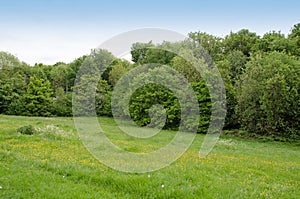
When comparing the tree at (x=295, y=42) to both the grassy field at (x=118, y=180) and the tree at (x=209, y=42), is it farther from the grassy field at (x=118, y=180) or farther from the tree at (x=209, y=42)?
the grassy field at (x=118, y=180)

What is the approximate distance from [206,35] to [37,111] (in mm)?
36112

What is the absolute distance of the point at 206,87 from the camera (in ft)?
115

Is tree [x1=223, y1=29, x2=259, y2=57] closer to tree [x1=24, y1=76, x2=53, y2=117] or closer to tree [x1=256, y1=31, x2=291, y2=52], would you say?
tree [x1=256, y1=31, x2=291, y2=52]

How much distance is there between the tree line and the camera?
2977cm

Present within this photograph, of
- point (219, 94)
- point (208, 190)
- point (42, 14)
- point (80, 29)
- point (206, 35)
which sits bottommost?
point (208, 190)

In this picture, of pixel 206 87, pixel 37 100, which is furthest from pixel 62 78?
pixel 206 87

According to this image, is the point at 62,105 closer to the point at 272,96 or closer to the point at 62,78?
the point at 62,78

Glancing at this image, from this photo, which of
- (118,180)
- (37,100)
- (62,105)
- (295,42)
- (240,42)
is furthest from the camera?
(240,42)

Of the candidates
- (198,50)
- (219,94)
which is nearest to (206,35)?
(198,50)

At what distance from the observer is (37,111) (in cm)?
4941

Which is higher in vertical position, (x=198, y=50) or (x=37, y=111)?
(x=198, y=50)

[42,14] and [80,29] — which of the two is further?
[42,14]

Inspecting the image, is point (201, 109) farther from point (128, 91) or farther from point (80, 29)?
point (80, 29)

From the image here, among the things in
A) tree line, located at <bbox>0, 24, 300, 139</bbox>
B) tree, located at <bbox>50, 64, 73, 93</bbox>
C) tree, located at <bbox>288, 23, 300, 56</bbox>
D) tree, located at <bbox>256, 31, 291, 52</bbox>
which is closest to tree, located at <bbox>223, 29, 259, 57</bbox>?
tree line, located at <bbox>0, 24, 300, 139</bbox>
